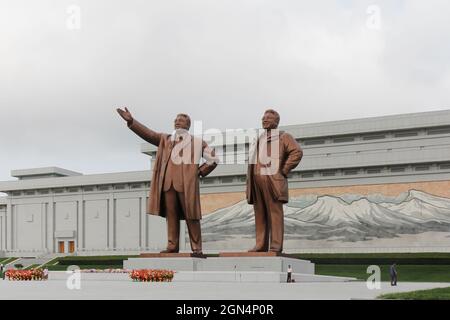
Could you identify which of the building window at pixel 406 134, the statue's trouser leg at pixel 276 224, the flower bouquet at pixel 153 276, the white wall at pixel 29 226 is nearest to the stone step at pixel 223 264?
the statue's trouser leg at pixel 276 224

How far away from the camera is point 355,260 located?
36438mm

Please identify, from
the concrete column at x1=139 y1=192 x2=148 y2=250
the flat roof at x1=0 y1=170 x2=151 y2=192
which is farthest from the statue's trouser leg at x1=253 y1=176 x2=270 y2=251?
the concrete column at x1=139 y1=192 x2=148 y2=250

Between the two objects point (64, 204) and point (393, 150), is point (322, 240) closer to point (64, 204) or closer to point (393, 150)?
point (393, 150)

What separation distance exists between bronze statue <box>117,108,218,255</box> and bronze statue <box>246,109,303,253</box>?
1226 mm

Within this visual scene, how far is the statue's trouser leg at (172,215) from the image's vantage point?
19406 millimetres

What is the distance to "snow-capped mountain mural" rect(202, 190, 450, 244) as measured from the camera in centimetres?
4041

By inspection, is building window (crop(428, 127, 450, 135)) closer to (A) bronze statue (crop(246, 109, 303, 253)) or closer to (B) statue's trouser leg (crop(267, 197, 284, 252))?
(A) bronze statue (crop(246, 109, 303, 253))

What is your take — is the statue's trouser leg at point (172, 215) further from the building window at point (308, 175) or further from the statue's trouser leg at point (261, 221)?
the building window at point (308, 175)

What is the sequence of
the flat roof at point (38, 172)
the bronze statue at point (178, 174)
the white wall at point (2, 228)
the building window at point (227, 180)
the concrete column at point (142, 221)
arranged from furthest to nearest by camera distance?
the flat roof at point (38, 172), the white wall at point (2, 228), the concrete column at point (142, 221), the building window at point (227, 180), the bronze statue at point (178, 174)

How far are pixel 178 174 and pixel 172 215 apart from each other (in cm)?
116

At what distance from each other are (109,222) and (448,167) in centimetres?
2379

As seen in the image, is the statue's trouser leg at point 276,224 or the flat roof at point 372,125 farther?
the flat roof at point 372,125

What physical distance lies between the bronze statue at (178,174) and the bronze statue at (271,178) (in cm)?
123
